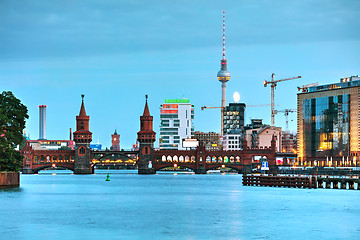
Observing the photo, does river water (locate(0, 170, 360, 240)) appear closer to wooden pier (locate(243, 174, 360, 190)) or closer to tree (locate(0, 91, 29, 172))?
tree (locate(0, 91, 29, 172))

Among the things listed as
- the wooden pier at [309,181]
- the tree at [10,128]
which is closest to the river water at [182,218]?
the tree at [10,128]

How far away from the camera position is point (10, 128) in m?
121

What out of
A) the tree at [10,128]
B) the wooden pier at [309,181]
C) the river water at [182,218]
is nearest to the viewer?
the river water at [182,218]

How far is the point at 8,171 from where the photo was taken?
121125 millimetres

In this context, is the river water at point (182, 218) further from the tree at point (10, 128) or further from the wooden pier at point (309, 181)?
the wooden pier at point (309, 181)

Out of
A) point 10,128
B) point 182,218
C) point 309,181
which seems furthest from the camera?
point 309,181

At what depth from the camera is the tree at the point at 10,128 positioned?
117m

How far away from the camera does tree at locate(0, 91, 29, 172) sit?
385 ft

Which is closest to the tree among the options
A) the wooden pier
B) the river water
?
the river water

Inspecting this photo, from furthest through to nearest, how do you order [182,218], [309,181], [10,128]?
1. [309,181]
2. [10,128]
3. [182,218]

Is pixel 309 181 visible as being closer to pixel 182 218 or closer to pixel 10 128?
pixel 10 128

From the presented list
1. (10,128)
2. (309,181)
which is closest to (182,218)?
(10,128)

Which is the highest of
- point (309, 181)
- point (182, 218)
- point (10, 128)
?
point (10, 128)

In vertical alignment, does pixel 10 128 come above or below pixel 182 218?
above
